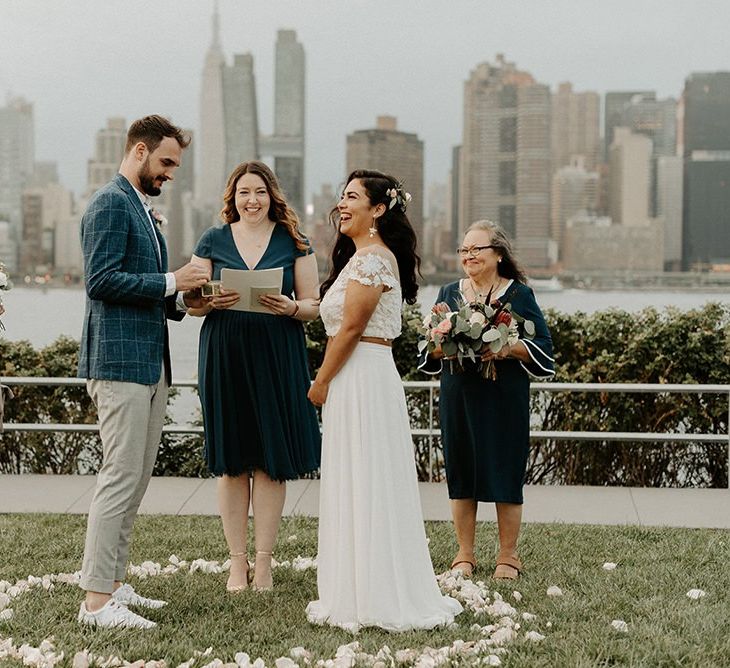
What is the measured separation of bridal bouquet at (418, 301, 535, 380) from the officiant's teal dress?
28.2 inches

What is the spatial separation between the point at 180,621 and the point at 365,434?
114 cm

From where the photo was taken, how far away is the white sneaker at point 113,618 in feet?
14.2

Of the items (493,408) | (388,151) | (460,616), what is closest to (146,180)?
(493,408)

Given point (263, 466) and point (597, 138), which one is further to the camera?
point (597, 138)

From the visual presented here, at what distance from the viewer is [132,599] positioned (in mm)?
4707

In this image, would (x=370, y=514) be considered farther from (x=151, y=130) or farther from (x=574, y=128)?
(x=574, y=128)

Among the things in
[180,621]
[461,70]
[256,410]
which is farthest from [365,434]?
[461,70]

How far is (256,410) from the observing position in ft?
16.3

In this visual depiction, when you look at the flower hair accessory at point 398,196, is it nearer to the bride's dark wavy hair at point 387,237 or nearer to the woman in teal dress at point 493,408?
the bride's dark wavy hair at point 387,237

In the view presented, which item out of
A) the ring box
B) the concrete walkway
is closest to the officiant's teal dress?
the ring box

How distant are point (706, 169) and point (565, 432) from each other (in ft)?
134

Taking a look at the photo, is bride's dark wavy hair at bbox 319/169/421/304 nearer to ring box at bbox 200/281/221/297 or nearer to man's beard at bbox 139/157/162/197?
ring box at bbox 200/281/221/297

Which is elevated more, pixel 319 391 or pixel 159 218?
pixel 159 218

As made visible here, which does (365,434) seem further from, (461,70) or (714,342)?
(461,70)
